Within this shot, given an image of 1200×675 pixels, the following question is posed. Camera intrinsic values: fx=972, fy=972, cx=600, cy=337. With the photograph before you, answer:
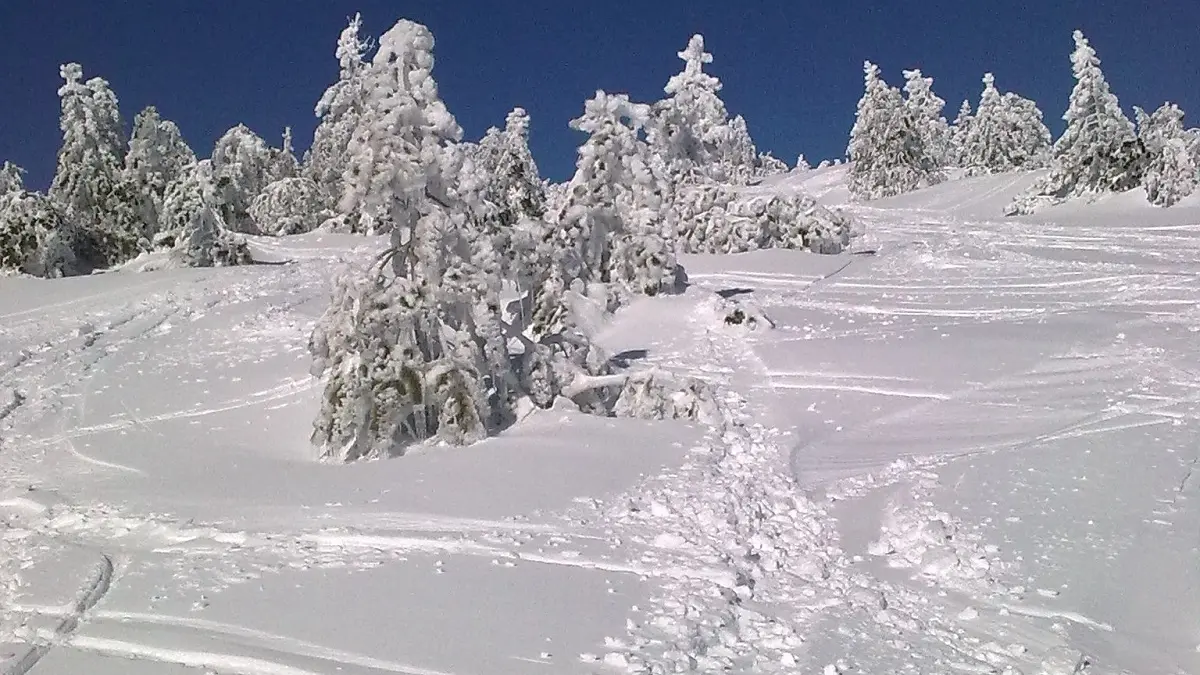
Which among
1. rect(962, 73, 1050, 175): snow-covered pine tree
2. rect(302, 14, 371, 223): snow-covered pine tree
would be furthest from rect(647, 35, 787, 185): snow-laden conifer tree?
rect(962, 73, 1050, 175): snow-covered pine tree

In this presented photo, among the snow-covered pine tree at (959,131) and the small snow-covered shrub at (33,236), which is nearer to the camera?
the small snow-covered shrub at (33,236)

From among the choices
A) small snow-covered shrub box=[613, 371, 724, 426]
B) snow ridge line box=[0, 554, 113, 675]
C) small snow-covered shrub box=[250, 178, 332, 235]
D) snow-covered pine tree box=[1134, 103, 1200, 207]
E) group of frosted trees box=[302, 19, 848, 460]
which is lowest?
snow ridge line box=[0, 554, 113, 675]

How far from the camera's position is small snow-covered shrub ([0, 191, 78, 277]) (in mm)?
27891

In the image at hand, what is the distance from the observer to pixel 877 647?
18.4 ft

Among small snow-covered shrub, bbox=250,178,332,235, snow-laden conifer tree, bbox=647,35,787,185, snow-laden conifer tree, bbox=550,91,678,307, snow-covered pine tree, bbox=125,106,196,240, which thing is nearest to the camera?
snow-laden conifer tree, bbox=550,91,678,307

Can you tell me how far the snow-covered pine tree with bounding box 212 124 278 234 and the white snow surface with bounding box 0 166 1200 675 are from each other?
2956 centimetres

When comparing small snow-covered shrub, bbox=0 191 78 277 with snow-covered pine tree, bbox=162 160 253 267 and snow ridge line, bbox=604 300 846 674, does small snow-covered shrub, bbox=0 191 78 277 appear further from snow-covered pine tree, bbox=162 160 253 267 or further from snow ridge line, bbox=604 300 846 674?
snow ridge line, bbox=604 300 846 674

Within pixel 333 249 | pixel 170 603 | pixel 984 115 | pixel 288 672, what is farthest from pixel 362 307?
pixel 984 115

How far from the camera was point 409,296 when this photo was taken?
32.9 feet

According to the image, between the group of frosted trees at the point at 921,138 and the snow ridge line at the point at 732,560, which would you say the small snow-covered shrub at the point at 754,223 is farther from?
the group of frosted trees at the point at 921,138

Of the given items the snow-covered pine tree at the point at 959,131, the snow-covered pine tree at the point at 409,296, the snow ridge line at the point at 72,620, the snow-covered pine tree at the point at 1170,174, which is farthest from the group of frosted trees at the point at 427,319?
the snow-covered pine tree at the point at 959,131

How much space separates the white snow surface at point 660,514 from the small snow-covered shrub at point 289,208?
35.7 meters

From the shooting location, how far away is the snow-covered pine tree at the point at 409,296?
9742mm

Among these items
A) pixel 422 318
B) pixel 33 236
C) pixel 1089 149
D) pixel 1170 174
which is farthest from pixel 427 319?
pixel 1089 149
